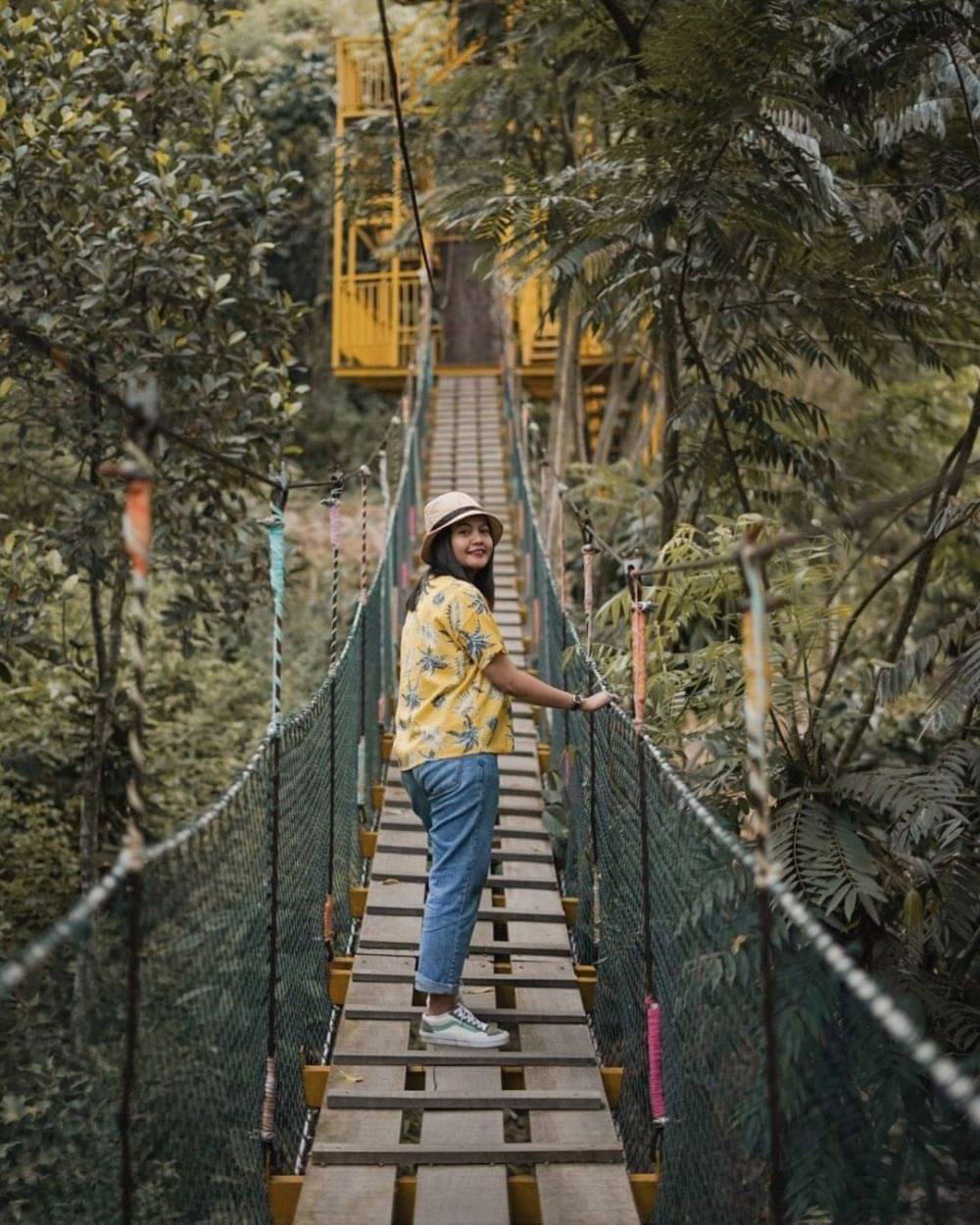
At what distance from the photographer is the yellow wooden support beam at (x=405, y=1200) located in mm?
2559

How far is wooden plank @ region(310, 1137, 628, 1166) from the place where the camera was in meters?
2.61

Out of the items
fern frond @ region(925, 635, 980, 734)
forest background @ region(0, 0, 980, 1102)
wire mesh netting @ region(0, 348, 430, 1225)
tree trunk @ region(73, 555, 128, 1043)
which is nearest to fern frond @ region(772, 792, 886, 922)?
forest background @ region(0, 0, 980, 1102)

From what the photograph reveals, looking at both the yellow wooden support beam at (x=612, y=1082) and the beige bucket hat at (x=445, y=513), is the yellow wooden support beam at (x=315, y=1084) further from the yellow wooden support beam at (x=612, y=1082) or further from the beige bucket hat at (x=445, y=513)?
the beige bucket hat at (x=445, y=513)

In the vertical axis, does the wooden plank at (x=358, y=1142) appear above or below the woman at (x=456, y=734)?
below

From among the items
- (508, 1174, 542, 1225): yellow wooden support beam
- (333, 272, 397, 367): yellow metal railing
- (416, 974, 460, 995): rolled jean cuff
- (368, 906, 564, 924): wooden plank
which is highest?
(333, 272, 397, 367): yellow metal railing

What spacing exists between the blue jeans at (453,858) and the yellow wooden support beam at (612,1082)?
395 millimetres

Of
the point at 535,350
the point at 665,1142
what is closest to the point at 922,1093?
the point at 665,1142

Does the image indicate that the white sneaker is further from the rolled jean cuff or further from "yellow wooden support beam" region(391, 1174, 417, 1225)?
"yellow wooden support beam" region(391, 1174, 417, 1225)

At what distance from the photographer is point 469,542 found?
3.11m

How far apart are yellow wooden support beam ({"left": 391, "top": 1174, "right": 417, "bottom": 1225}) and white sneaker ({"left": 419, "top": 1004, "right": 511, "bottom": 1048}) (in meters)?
0.52

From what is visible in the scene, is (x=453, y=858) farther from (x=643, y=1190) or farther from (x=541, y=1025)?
(x=643, y=1190)

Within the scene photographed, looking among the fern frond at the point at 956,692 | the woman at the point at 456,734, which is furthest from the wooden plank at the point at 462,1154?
the fern frond at the point at 956,692

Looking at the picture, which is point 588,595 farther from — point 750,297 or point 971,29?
point 971,29

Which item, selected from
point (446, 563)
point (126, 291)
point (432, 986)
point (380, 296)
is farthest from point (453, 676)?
point (380, 296)
